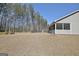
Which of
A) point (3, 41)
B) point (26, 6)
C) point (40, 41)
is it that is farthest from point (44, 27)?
point (3, 41)

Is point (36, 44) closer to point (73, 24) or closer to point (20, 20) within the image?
point (20, 20)

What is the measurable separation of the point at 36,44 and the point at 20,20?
2.32 ft

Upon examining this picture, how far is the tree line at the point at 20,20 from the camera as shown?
4.68 meters

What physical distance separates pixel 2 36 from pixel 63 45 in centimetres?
150

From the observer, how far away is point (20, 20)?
187 inches

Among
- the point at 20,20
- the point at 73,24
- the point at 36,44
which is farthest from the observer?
the point at 73,24

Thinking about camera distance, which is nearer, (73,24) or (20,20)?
(20,20)

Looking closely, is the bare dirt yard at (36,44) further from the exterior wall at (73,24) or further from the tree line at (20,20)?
the exterior wall at (73,24)

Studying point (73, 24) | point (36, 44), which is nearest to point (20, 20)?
point (36, 44)

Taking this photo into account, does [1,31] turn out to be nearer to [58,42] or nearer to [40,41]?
[40,41]

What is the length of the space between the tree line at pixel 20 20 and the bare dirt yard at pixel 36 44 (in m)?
0.15

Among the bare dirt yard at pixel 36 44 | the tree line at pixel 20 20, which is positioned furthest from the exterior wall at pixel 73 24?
the tree line at pixel 20 20

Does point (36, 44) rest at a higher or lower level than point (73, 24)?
lower

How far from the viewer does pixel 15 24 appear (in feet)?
15.5
